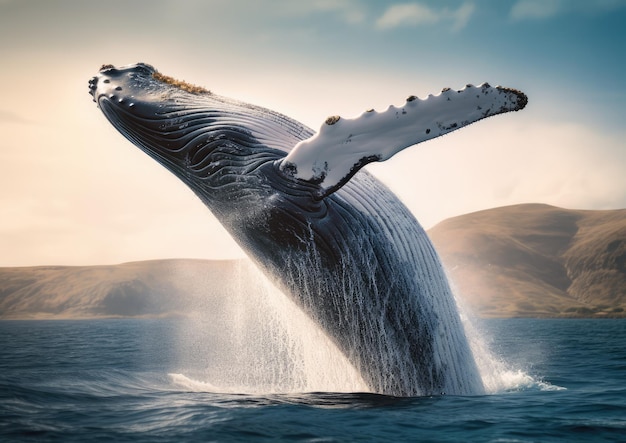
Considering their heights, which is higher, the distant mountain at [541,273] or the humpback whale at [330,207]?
the distant mountain at [541,273]

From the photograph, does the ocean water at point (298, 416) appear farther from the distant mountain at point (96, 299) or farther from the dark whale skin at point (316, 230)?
the distant mountain at point (96, 299)

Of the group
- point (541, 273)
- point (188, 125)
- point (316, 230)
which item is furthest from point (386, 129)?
point (541, 273)

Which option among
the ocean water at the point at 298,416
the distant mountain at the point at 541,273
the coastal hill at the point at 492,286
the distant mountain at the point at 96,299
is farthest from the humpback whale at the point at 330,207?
the distant mountain at the point at 96,299

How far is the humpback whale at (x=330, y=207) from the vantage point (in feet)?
19.6

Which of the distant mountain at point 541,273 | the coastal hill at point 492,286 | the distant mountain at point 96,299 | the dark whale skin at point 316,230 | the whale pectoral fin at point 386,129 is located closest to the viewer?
the whale pectoral fin at point 386,129

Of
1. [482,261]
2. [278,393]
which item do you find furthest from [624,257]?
[278,393]

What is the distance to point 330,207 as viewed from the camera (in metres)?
6.48

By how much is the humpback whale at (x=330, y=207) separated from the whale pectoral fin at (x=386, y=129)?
0.01 meters

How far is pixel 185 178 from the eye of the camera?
23.5 ft

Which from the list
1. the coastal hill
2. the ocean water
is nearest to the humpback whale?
the ocean water

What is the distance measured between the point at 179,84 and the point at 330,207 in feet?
8.44

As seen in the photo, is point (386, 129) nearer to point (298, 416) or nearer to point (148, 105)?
point (148, 105)

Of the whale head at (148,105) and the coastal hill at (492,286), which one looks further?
the coastal hill at (492,286)

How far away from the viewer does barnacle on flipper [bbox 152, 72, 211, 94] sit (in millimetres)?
7320
